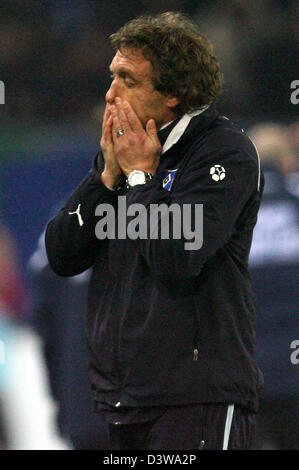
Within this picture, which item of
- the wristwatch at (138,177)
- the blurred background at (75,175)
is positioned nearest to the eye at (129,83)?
the wristwatch at (138,177)

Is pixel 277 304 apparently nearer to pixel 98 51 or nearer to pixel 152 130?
pixel 98 51

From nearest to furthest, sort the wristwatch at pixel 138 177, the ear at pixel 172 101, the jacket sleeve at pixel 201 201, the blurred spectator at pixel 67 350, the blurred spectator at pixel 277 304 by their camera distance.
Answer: the jacket sleeve at pixel 201 201, the wristwatch at pixel 138 177, the ear at pixel 172 101, the blurred spectator at pixel 67 350, the blurred spectator at pixel 277 304

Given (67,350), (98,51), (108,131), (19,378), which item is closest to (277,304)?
(67,350)

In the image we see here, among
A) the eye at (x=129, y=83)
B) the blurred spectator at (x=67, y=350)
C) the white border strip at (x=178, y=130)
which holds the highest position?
the eye at (x=129, y=83)

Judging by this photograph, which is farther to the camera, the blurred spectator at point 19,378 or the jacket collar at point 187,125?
the blurred spectator at point 19,378

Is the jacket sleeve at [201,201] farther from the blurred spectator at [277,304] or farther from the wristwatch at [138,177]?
the blurred spectator at [277,304]

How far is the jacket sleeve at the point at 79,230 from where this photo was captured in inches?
98.5

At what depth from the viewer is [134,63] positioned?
2.44 metres

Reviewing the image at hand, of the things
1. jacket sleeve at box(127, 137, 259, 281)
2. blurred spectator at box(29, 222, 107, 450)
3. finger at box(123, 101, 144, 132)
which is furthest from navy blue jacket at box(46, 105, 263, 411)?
blurred spectator at box(29, 222, 107, 450)

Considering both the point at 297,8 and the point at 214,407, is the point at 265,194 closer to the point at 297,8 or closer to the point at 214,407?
the point at 297,8

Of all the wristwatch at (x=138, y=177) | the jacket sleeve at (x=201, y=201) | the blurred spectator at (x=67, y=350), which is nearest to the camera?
the jacket sleeve at (x=201, y=201)

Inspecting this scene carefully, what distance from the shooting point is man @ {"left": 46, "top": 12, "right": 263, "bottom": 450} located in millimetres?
2293

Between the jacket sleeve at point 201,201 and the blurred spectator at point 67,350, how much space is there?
127 centimetres

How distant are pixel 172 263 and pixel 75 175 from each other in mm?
1451
